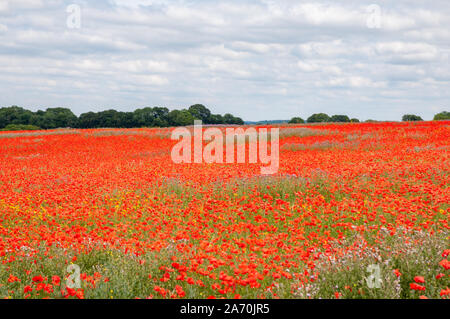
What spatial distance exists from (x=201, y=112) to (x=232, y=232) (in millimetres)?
77031

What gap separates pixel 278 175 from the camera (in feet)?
39.0

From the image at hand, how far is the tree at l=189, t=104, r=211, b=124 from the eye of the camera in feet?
269

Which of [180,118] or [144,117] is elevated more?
[144,117]

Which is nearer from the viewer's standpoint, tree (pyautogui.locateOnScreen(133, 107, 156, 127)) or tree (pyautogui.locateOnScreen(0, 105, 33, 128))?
tree (pyautogui.locateOnScreen(133, 107, 156, 127))

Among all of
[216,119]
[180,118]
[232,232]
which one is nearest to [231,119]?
[216,119]

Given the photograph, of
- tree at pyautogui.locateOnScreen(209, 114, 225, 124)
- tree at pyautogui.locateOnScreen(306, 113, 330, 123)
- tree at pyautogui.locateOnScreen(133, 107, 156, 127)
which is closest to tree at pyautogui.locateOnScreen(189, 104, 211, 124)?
tree at pyautogui.locateOnScreen(209, 114, 225, 124)

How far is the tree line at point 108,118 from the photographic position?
238ft

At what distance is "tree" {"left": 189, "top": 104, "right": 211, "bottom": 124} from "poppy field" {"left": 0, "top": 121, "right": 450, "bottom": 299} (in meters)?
63.9

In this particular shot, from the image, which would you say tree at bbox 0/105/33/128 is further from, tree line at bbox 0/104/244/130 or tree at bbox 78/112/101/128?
tree at bbox 78/112/101/128

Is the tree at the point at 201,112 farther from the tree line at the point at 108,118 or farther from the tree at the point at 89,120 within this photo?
the tree at the point at 89,120

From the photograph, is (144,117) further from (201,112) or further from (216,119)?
(216,119)

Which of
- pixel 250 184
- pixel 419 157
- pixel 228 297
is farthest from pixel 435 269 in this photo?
pixel 419 157

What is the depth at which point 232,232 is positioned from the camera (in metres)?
Result: 7.75

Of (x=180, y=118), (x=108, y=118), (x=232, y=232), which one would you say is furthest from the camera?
(x=108, y=118)
